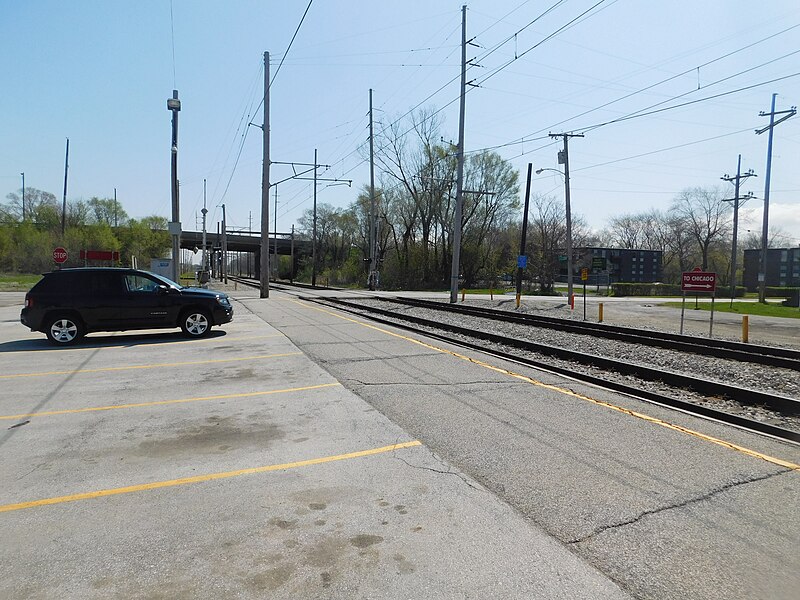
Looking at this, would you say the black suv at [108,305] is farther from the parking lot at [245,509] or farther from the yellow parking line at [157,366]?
the parking lot at [245,509]

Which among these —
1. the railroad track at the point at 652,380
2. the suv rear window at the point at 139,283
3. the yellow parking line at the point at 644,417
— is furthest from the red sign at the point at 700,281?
the suv rear window at the point at 139,283

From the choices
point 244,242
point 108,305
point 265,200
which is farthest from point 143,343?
point 244,242

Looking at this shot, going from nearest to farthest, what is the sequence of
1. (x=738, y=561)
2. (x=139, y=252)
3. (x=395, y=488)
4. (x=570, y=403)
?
(x=738, y=561) < (x=395, y=488) < (x=570, y=403) < (x=139, y=252)

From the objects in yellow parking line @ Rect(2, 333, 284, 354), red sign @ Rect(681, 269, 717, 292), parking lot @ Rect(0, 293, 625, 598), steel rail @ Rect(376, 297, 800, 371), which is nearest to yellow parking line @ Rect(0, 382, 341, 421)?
parking lot @ Rect(0, 293, 625, 598)

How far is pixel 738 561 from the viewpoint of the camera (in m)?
3.13

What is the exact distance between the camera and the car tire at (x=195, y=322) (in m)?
13.4

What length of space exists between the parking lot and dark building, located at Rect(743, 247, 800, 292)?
9022cm

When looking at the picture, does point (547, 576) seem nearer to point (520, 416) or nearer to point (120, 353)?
point (520, 416)

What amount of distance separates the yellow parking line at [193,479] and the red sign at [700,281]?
14.5m

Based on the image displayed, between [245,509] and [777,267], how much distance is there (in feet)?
323

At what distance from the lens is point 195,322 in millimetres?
13492

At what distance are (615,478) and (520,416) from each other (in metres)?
1.94

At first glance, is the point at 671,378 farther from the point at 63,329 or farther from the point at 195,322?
the point at 63,329

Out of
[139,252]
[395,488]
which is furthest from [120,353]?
[139,252]
